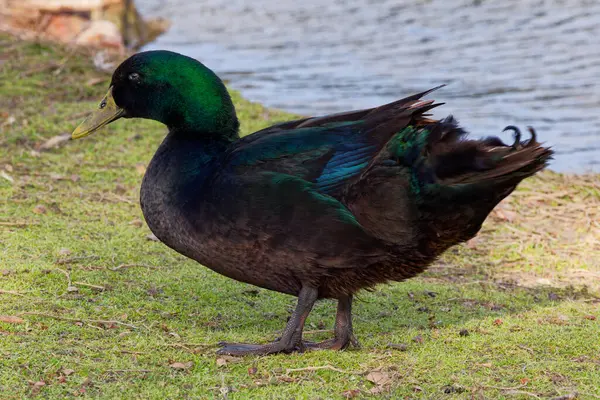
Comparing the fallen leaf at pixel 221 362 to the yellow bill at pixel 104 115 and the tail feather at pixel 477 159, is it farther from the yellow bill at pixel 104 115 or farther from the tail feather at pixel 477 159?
the yellow bill at pixel 104 115

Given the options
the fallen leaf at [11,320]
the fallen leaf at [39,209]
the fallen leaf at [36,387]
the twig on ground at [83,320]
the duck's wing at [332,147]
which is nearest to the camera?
the fallen leaf at [36,387]

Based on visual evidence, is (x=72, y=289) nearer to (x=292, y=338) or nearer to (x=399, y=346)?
(x=292, y=338)

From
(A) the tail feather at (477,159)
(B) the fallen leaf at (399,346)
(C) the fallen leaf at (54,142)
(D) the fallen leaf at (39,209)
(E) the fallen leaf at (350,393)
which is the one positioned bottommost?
(C) the fallen leaf at (54,142)

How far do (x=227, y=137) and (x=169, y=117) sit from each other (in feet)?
0.89

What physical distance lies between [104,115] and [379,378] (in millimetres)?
1804

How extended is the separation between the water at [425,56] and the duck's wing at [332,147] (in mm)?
4191

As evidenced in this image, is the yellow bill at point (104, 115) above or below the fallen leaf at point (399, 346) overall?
above

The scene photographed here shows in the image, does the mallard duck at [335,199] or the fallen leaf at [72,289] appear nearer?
the mallard duck at [335,199]

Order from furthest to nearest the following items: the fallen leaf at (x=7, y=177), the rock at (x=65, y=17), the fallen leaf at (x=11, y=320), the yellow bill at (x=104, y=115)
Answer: the rock at (x=65, y=17), the fallen leaf at (x=7, y=177), the yellow bill at (x=104, y=115), the fallen leaf at (x=11, y=320)

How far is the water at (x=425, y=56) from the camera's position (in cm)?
943

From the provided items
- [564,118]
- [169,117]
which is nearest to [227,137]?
[169,117]

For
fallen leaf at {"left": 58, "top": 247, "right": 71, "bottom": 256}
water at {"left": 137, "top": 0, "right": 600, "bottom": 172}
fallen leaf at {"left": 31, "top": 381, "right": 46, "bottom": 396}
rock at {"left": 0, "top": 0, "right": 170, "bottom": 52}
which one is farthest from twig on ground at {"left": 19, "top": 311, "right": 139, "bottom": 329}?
rock at {"left": 0, "top": 0, "right": 170, "bottom": 52}

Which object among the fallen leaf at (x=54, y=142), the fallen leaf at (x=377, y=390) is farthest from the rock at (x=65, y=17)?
the fallen leaf at (x=377, y=390)

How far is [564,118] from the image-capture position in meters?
9.20
